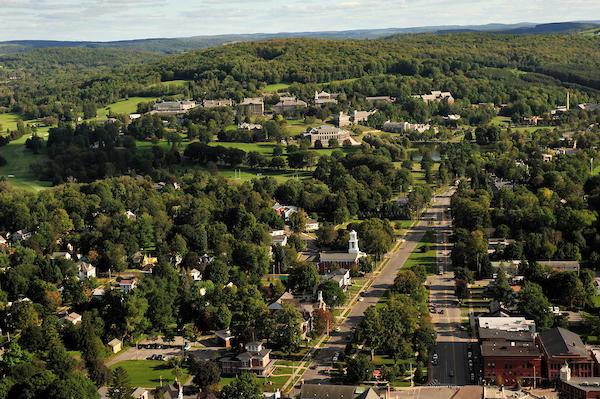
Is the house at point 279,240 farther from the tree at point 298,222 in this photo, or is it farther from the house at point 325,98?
the house at point 325,98

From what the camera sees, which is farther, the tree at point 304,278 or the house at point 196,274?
the house at point 196,274

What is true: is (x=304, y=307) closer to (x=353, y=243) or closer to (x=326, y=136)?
(x=353, y=243)

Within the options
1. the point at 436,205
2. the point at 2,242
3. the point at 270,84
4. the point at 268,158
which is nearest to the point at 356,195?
the point at 436,205

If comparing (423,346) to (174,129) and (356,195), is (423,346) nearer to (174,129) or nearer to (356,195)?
(356,195)

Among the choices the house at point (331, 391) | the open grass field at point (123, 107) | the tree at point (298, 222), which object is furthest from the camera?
the open grass field at point (123, 107)

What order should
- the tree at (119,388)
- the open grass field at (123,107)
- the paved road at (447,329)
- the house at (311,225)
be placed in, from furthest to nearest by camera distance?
the open grass field at (123,107) → the house at (311,225) → the paved road at (447,329) → the tree at (119,388)

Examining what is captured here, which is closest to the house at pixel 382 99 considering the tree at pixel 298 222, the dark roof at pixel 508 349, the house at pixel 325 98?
the house at pixel 325 98
